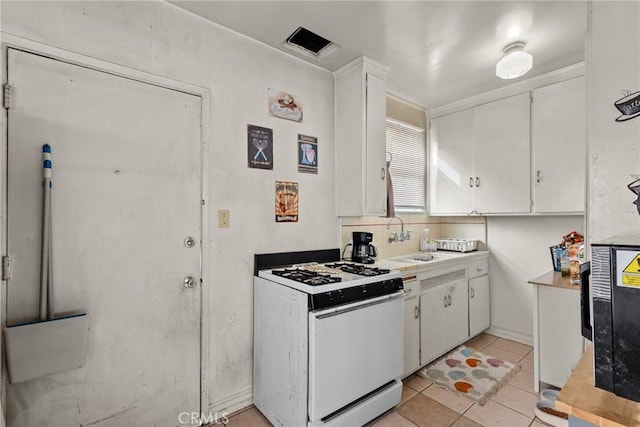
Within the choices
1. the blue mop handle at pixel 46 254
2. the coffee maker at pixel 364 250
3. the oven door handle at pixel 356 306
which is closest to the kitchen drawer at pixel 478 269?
the coffee maker at pixel 364 250

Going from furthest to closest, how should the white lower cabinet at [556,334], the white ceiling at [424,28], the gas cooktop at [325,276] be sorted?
the white lower cabinet at [556,334]
the white ceiling at [424,28]
the gas cooktop at [325,276]

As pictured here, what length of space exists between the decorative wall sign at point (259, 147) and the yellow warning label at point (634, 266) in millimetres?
1999

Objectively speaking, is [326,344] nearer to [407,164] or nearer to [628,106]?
[628,106]

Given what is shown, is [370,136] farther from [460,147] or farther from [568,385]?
[568,385]

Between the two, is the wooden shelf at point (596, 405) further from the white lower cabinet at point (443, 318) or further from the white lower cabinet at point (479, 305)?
the white lower cabinet at point (479, 305)

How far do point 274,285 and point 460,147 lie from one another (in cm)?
277

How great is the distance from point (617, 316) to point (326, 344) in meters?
1.26

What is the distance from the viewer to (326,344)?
1.67 metres

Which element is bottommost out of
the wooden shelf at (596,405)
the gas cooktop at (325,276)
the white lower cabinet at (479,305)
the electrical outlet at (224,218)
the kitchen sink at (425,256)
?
the white lower cabinet at (479,305)

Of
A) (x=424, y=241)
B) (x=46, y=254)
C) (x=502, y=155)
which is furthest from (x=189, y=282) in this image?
(x=502, y=155)

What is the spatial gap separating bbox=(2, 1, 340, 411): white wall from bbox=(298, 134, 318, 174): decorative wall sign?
54 mm

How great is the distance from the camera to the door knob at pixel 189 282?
6.16 feet

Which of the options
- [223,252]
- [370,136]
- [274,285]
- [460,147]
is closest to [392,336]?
[274,285]

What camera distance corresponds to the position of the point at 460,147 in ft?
11.3
